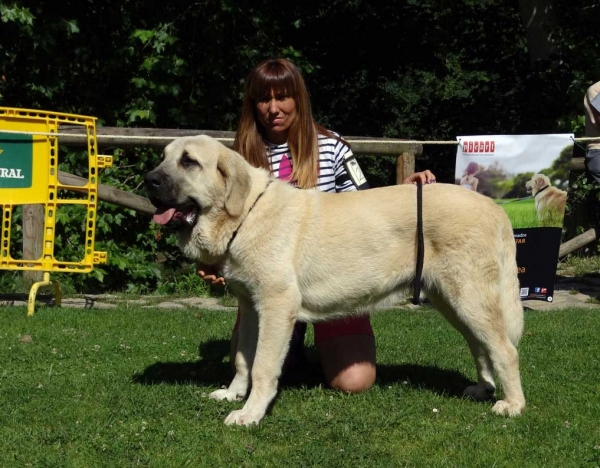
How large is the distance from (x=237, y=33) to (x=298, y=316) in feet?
22.2

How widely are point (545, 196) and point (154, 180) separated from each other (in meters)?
4.34

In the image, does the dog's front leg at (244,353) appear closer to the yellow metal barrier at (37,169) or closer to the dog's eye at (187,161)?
the dog's eye at (187,161)

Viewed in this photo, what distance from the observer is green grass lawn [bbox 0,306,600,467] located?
3.58 meters

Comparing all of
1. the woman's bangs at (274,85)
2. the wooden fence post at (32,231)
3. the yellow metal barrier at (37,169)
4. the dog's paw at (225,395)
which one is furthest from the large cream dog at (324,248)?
the wooden fence post at (32,231)

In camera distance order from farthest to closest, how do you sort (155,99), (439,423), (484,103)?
(484,103) < (155,99) < (439,423)

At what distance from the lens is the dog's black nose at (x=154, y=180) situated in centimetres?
398

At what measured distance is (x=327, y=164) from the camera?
4.93 meters

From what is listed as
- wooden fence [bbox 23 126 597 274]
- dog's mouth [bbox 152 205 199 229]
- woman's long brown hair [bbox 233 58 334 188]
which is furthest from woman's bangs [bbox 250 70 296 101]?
wooden fence [bbox 23 126 597 274]

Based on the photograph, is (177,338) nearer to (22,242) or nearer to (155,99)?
(22,242)

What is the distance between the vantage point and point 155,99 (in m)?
9.58

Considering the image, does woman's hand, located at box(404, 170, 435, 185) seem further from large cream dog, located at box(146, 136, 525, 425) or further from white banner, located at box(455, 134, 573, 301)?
white banner, located at box(455, 134, 573, 301)

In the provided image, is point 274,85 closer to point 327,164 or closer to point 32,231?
point 327,164

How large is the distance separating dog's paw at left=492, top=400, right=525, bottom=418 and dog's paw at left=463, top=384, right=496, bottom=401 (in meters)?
0.27

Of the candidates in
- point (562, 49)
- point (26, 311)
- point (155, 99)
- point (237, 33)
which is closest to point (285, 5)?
point (237, 33)
